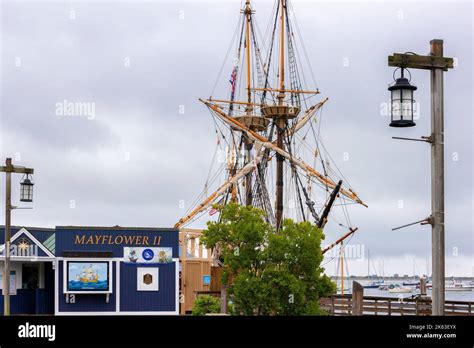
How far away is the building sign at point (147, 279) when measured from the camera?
44.5m

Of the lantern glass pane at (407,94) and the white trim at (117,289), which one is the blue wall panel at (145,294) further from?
the lantern glass pane at (407,94)

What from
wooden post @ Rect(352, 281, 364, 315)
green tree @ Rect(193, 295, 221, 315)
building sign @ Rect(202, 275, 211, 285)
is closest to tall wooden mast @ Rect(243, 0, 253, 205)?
building sign @ Rect(202, 275, 211, 285)

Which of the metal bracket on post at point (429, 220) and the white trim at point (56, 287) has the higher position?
the metal bracket on post at point (429, 220)

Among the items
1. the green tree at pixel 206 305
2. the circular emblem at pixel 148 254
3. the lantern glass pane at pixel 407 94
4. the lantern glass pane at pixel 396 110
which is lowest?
the green tree at pixel 206 305

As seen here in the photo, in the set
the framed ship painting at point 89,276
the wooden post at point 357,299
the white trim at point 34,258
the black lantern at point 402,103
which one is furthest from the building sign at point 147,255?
the black lantern at point 402,103

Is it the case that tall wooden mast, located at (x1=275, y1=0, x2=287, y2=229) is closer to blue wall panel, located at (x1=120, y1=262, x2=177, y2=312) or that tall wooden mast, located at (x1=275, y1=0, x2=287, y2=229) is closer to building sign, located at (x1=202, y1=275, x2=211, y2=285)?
building sign, located at (x1=202, y1=275, x2=211, y2=285)

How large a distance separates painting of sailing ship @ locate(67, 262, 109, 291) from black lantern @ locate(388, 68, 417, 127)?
30.6m

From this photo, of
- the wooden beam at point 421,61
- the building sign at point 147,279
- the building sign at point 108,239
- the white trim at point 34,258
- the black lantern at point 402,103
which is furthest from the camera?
the building sign at point 108,239

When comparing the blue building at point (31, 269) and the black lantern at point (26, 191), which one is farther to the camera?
the blue building at point (31, 269)

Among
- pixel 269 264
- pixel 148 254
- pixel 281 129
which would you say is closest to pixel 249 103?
pixel 281 129

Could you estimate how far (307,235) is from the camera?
132 feet

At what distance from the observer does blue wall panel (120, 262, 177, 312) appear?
4425 centimetres
